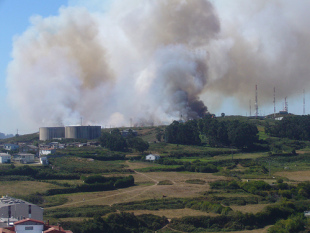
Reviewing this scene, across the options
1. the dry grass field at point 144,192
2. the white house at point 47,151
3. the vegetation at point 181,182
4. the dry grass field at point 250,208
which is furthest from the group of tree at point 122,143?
the dry grass field at point 250,208

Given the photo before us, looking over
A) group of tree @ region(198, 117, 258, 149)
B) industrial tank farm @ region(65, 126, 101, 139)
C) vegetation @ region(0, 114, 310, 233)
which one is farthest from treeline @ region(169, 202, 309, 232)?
industrial tank farm @ region(65, 126, 101, 139)

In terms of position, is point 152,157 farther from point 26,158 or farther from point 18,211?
point 18,211

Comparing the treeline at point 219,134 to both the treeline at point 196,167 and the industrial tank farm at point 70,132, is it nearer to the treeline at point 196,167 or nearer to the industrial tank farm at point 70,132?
the treeline at point 196,167

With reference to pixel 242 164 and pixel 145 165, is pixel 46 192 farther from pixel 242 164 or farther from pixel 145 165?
pixel 242 164

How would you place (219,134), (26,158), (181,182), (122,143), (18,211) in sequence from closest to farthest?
(18,211), (181,182), (26,158), (122,143), (219,134)

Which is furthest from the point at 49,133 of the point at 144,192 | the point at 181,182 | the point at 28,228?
the point at 28,228

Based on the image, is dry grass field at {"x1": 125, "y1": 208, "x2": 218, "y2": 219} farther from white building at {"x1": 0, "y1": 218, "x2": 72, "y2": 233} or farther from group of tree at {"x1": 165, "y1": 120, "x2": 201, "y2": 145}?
group of tree at {"x1": 165, "y1": 120, "x2": 201, "y2": 145}
